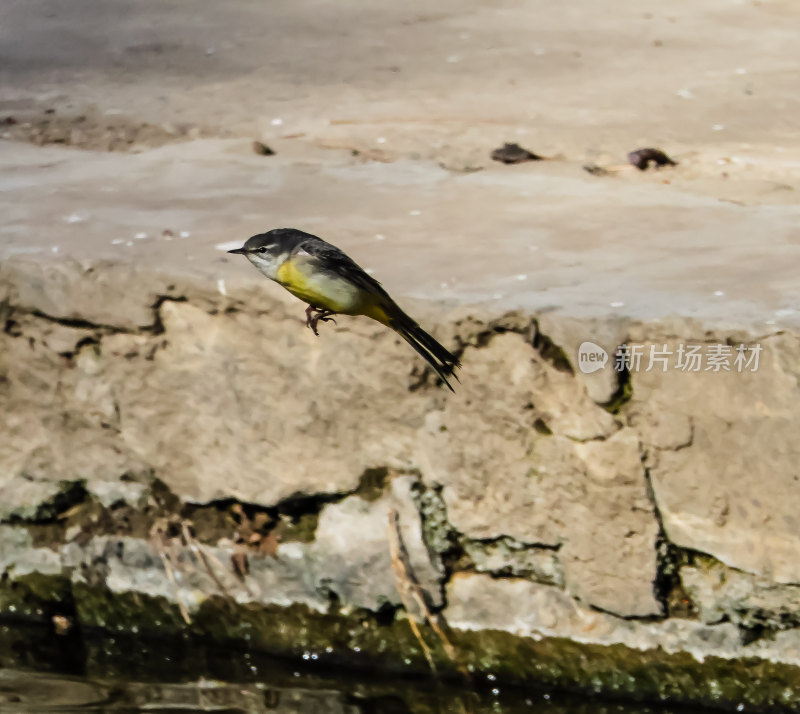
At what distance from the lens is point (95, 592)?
11.8 ft

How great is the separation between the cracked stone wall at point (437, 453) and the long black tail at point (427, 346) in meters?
0.12

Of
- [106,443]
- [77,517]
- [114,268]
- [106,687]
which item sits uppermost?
[114,268]

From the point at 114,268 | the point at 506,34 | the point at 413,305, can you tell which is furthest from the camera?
the point at 506,34

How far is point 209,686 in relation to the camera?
342 cm

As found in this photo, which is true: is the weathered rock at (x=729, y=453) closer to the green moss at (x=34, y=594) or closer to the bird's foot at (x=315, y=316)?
the bird's foot at (x=315, y=316)

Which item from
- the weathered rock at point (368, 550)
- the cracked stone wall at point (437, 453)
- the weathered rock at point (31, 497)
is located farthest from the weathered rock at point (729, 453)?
the weathered rock at point (31, 497)

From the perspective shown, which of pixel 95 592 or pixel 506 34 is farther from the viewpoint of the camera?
pixel 506 34

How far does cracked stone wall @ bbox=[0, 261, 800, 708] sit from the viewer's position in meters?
2.99

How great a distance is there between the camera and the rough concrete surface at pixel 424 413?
3.02m

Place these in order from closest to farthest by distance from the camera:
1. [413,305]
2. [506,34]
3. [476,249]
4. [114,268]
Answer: [413,305] → [114,268] → [476,249] → [506,34]

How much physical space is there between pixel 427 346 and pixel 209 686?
1232 mm

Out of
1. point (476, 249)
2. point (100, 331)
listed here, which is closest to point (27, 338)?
point (100, 331)

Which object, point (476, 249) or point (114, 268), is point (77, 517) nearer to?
point (114, 268)

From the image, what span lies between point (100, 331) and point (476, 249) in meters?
1.10
